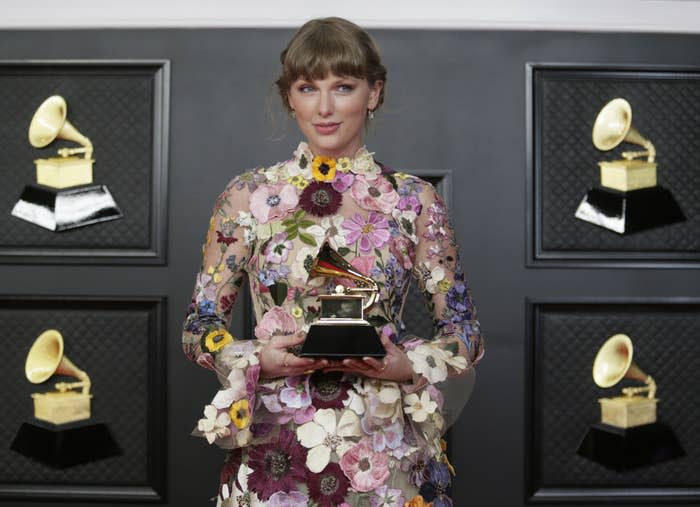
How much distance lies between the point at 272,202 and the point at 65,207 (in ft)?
5.13

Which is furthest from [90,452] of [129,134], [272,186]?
[272,186]

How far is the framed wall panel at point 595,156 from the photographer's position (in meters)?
3.00

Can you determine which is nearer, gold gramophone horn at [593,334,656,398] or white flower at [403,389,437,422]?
white flower at [403,389,437,422]

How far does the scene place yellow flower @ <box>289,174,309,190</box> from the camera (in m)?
1.73

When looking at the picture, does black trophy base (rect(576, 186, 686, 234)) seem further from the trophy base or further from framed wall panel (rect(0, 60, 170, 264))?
the trophy base

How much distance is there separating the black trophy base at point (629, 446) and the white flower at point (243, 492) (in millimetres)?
1702

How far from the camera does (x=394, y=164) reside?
2971mm

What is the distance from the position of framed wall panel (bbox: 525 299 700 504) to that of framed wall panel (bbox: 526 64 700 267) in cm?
17

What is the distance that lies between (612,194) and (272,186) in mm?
1646

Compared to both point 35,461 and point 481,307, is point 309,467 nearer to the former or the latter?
point 481,307

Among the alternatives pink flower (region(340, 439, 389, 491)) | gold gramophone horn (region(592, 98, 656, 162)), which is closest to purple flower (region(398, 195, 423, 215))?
pink flower (region(340, 439, 389, 491))

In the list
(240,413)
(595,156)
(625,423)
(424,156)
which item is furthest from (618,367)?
(240,413)

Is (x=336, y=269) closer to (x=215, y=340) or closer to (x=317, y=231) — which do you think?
(x=317, y=231)

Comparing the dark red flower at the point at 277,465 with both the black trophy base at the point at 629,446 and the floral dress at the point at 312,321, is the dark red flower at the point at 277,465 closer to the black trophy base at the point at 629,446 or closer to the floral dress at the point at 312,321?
the floral dress at the point at 312,321
